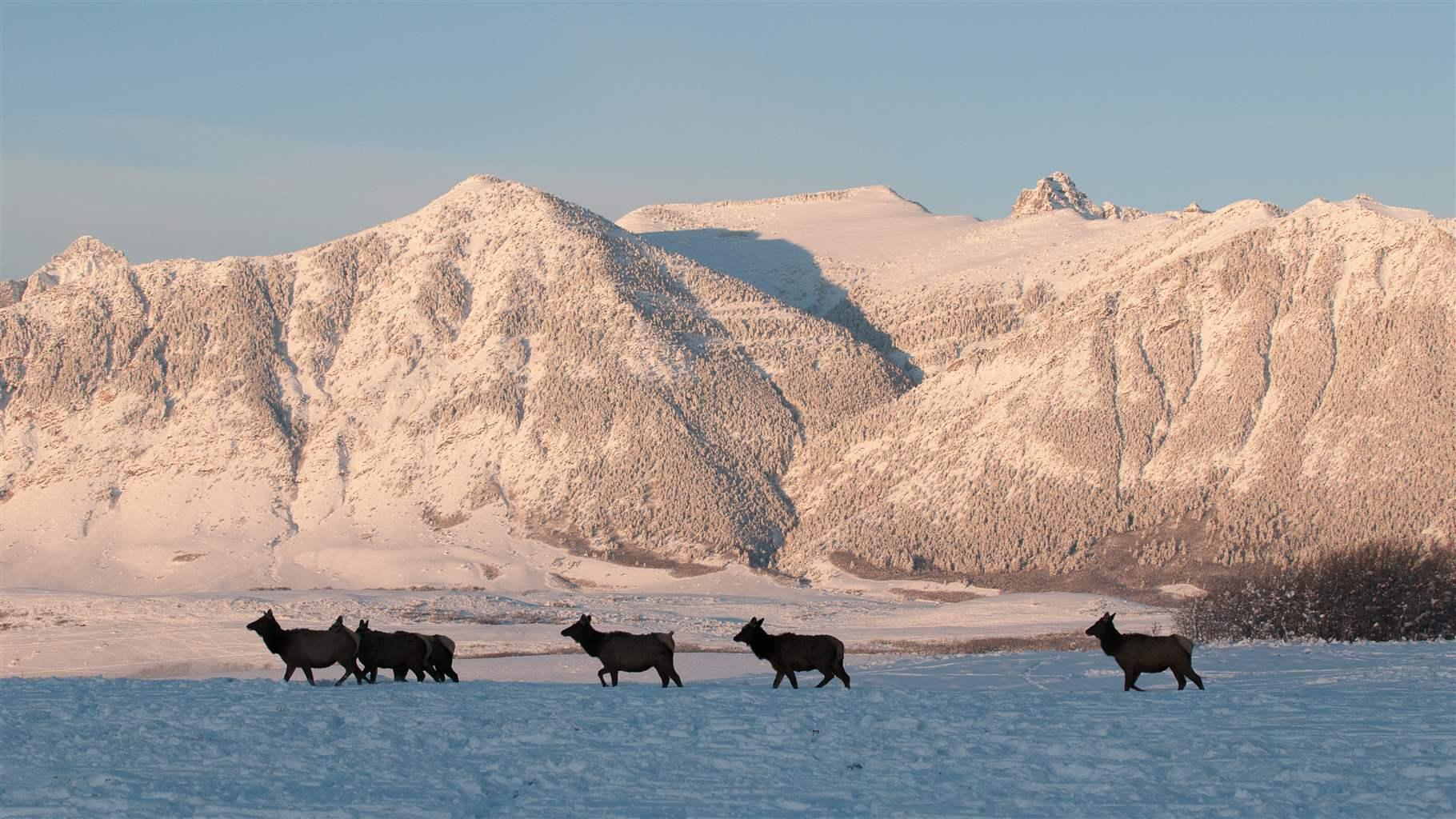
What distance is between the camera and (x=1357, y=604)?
6606 cm

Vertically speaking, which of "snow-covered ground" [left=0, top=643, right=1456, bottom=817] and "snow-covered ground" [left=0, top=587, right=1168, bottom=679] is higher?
"snow-covered ground" [left=0, top=643, right=1456, bottom=817]

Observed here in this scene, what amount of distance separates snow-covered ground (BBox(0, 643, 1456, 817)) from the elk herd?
1.14 meters

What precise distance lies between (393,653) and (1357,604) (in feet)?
160

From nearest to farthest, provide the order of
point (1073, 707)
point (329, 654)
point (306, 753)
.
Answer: point (306, 753), point (1073, 707), point (329, 654)

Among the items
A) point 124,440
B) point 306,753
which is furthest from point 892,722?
point 124,440

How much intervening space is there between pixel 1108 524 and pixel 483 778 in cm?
14935

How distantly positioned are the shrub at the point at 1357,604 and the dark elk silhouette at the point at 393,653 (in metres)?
34.1

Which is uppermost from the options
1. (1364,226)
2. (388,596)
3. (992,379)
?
(1364,226)

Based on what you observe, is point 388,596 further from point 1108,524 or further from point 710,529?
point 1108,524

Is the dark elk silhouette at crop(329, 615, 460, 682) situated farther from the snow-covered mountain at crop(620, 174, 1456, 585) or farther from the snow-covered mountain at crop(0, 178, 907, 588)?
the snow-covered mountain at crop(0, 178, 907, 588)

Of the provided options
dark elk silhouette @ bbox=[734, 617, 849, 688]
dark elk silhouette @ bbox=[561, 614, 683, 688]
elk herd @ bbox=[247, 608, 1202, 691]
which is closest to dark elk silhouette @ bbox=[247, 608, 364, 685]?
elk herd @ bbox=[247, 608, 1202, 691]

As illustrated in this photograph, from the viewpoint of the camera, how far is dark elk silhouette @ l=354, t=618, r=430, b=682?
34.2 metres

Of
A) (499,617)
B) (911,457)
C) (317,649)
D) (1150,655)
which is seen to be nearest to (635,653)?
(317,649)

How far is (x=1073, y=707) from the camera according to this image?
2773cm
